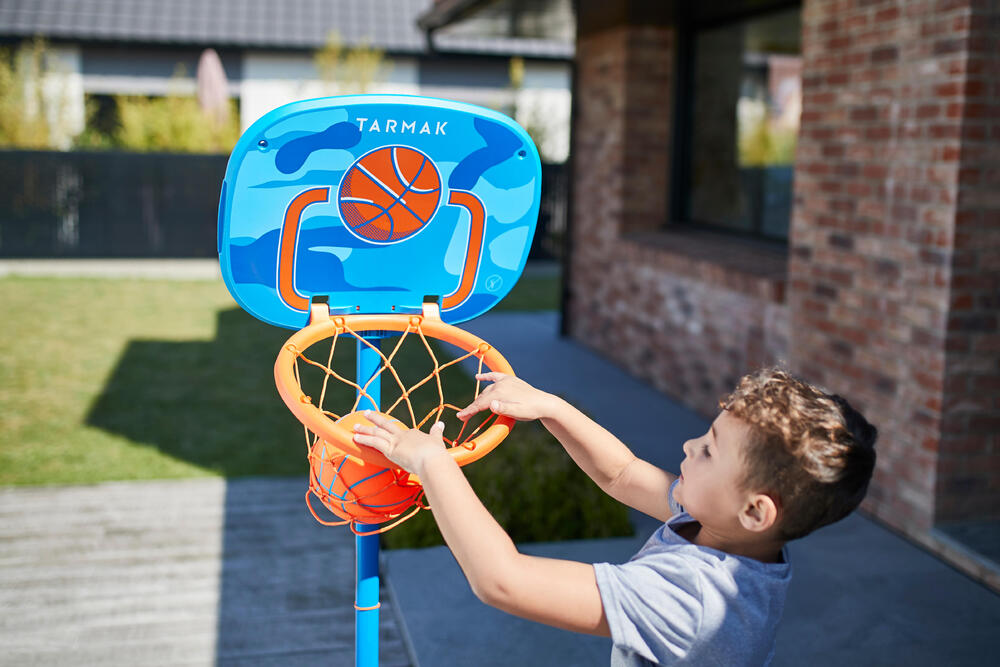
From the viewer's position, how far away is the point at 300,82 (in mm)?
19188

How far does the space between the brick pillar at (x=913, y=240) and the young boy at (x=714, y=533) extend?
2.53 metres

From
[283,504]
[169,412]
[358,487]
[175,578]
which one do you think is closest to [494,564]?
[358,487]

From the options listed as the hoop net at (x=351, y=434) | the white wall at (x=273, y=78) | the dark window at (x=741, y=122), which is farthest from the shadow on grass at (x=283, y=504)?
the white wall at (x=273, y=78)

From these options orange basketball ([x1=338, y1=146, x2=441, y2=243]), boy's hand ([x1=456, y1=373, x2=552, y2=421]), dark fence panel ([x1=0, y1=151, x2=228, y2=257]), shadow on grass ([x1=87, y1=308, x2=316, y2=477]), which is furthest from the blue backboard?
dark fence panel ([x1=0, y1=151, x2=228, y2=257])

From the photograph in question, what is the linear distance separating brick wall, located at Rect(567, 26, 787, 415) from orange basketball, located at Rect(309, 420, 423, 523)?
12.9 ft

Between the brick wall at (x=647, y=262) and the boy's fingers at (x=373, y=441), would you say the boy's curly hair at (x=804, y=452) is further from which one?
the brick wall at (x=647, y=262)

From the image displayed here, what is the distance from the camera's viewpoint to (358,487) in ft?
5.79

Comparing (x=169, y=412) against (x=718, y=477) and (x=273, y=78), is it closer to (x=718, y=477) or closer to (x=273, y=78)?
(x=718, y=477)

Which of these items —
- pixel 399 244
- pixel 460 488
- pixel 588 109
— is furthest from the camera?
pixel 588 109

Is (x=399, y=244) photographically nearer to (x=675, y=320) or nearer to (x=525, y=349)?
(x=675, y=320)

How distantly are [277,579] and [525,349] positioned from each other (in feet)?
15.4

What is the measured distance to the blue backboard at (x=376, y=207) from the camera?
1710mm

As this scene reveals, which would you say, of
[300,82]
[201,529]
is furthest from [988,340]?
[300,82]

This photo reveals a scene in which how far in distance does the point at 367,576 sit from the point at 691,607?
697 mm
